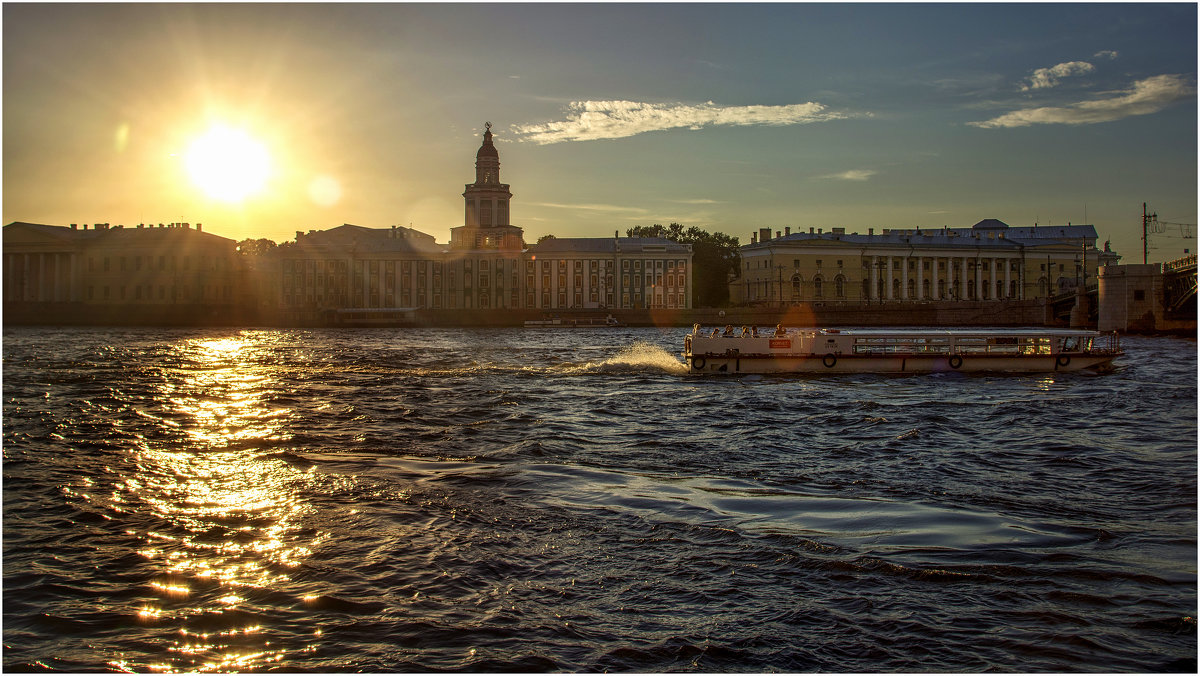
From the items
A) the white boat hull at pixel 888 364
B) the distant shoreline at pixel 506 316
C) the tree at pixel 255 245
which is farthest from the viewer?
the tree at pixel 255 245

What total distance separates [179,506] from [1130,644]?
8.50 m

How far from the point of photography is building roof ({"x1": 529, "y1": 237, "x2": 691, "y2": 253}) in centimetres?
8706

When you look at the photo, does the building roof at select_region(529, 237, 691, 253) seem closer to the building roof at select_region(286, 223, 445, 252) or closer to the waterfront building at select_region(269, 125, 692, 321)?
the waterfront building at select_region(269, 125, 692, 321)

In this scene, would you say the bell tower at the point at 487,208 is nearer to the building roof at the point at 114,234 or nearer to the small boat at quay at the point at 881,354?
the building roof at the point at 114,234

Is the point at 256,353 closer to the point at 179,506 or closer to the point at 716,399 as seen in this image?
the point at 716,399

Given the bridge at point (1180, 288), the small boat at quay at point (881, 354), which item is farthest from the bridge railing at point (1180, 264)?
the small boat at quay at point (881, 354)

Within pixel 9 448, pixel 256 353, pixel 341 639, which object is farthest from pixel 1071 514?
pixel 256 353

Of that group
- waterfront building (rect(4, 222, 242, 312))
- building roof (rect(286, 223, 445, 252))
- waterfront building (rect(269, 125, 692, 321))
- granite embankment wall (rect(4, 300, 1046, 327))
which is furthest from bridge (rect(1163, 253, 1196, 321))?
waterfront building (rect(4, 222, 242, 312))

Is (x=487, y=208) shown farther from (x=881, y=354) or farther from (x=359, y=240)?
(x=881, y=354)

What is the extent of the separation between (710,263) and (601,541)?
8594cm

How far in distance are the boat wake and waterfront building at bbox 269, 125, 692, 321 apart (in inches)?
2041

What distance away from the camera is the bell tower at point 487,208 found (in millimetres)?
88250

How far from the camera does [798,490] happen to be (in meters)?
10.1

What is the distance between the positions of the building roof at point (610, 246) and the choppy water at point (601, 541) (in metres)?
70.3
